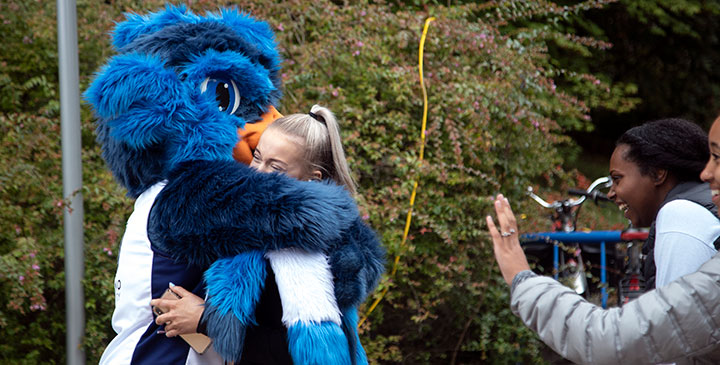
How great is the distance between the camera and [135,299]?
2.01 m

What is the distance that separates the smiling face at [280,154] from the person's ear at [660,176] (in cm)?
120

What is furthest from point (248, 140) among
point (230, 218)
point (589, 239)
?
point (589, 239)

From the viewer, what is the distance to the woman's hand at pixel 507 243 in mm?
1734

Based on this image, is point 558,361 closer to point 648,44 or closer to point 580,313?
point 580,313

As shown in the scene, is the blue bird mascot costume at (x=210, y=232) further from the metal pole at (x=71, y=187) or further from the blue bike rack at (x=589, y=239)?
the blue bike rack at (x=589, y=239)

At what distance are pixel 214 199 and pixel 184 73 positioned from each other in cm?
45

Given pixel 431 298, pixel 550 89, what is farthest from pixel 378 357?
pixel 550 89

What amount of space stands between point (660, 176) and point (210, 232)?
1.52 m

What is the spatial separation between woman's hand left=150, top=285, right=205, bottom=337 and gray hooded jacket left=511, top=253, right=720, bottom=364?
92cm

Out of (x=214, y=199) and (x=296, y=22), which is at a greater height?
(x=296, y=22)

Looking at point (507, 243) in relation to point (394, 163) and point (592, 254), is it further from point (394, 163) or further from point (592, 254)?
point (592, 254)

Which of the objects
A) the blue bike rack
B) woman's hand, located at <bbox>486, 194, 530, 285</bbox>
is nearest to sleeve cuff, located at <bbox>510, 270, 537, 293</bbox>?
woman's hand, located at <bbox>486, 194, 530, 285</bbox>

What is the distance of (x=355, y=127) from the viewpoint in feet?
14.5

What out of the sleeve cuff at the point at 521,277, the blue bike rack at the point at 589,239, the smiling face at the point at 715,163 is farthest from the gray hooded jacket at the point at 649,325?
the blue bike rack at the point at 589,239
